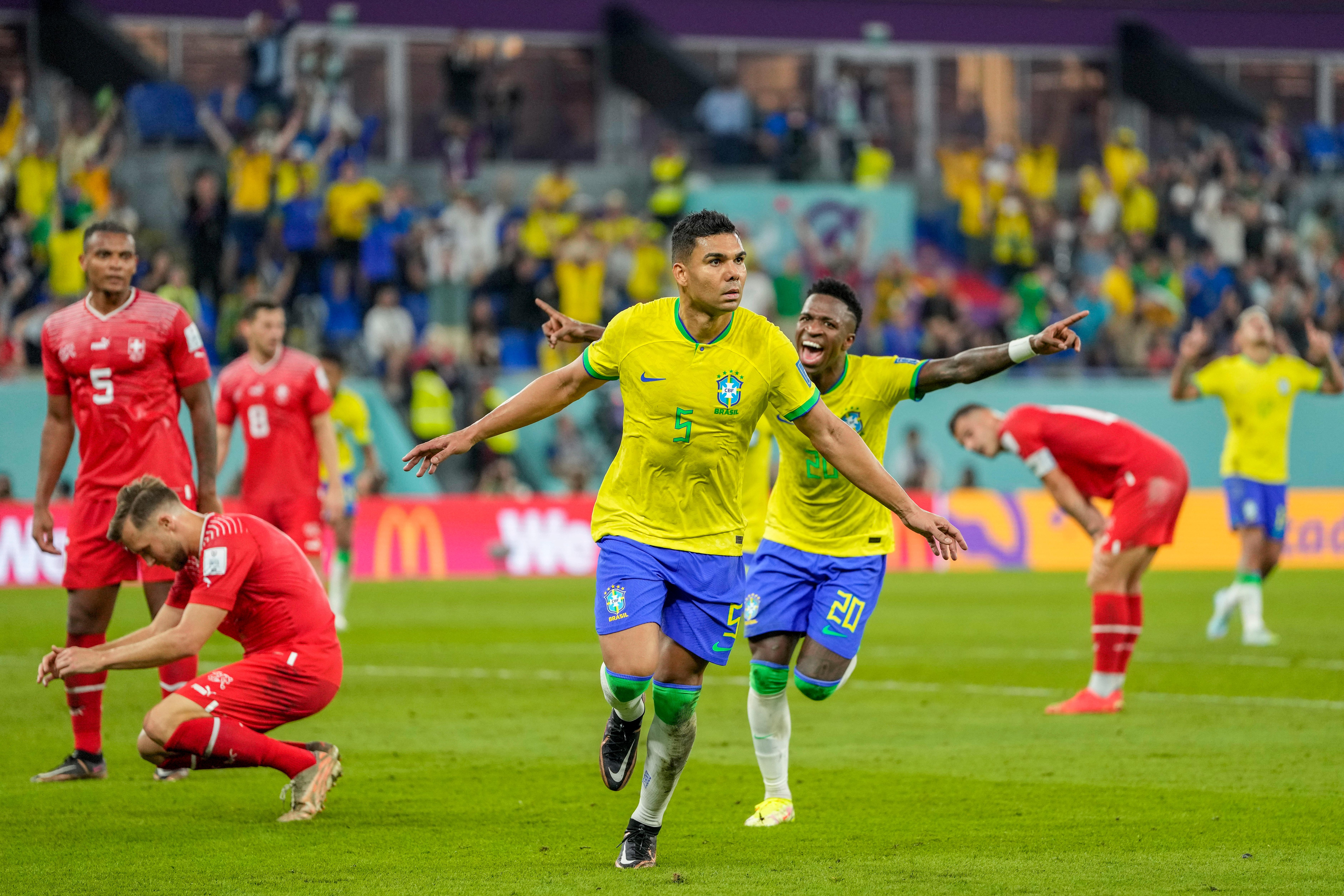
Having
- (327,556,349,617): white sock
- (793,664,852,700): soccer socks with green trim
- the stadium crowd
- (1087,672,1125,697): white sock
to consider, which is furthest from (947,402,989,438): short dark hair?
the stadium crowd

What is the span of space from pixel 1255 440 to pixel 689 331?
9813mm

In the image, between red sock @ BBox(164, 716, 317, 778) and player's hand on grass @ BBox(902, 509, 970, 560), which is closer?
player's hand on grass @ BBox(902, 509, 970, 560)

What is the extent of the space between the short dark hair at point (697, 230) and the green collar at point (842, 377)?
1677mm

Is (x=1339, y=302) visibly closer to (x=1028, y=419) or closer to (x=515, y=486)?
(x=515, y=486)

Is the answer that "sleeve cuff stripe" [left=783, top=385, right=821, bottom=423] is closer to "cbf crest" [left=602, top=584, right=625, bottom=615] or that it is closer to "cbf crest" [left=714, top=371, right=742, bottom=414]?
"cbf crest" [left=714, top=371, right=742, bottom=414]

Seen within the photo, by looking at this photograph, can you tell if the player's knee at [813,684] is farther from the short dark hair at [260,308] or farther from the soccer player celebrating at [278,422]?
the short dark hair at [260,308]

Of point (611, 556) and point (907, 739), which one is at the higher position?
point (611, 556)

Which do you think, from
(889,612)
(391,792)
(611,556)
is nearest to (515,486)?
(889,612)

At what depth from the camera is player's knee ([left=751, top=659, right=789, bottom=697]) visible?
8.34m

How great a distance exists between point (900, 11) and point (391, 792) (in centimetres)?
2995

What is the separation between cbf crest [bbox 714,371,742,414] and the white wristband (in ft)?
5.30

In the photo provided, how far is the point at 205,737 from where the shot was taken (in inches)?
308

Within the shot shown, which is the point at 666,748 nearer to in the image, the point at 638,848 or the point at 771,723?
the point at 638,848

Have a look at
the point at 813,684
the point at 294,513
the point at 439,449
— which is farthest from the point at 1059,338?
the point at 294,513
